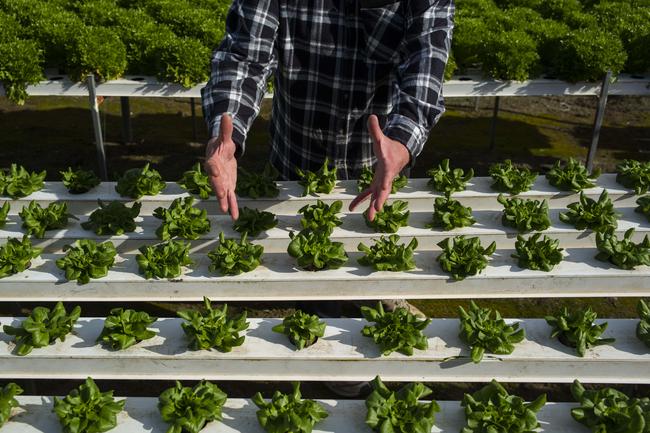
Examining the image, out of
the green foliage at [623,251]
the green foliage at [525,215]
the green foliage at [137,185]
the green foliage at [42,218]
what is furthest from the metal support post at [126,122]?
the green foliage at [623,251]

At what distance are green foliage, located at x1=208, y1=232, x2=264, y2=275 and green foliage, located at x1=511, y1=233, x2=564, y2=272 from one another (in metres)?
1.06

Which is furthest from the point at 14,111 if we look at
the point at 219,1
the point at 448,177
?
the point at 448,177

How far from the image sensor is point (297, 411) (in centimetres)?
192

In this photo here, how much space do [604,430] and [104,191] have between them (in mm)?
2420

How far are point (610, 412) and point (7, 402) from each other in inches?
77.7

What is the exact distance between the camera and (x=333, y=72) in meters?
2.74

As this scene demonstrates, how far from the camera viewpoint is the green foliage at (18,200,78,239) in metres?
2.60

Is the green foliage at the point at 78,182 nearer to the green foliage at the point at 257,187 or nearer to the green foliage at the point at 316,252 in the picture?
the green foliage at the point at 257,187

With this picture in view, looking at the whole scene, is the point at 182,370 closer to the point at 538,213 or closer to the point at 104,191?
the point at 104,191

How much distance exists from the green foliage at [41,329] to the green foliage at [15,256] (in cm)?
27

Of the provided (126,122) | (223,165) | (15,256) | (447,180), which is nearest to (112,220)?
(15,256)

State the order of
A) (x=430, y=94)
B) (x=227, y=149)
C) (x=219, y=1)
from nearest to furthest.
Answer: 1. (x=227, y=149)
2. (x=430, y=94)
3. (x=219, y=1)

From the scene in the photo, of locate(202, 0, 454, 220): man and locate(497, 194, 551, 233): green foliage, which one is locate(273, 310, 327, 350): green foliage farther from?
locate(497, 194, 551, 233): green foliage

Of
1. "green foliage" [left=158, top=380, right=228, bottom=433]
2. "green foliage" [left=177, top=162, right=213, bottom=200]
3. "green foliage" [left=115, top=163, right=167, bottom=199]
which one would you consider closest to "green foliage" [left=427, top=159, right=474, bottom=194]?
"green foliage" [left=177, top=162, right=213, bottom=200]
